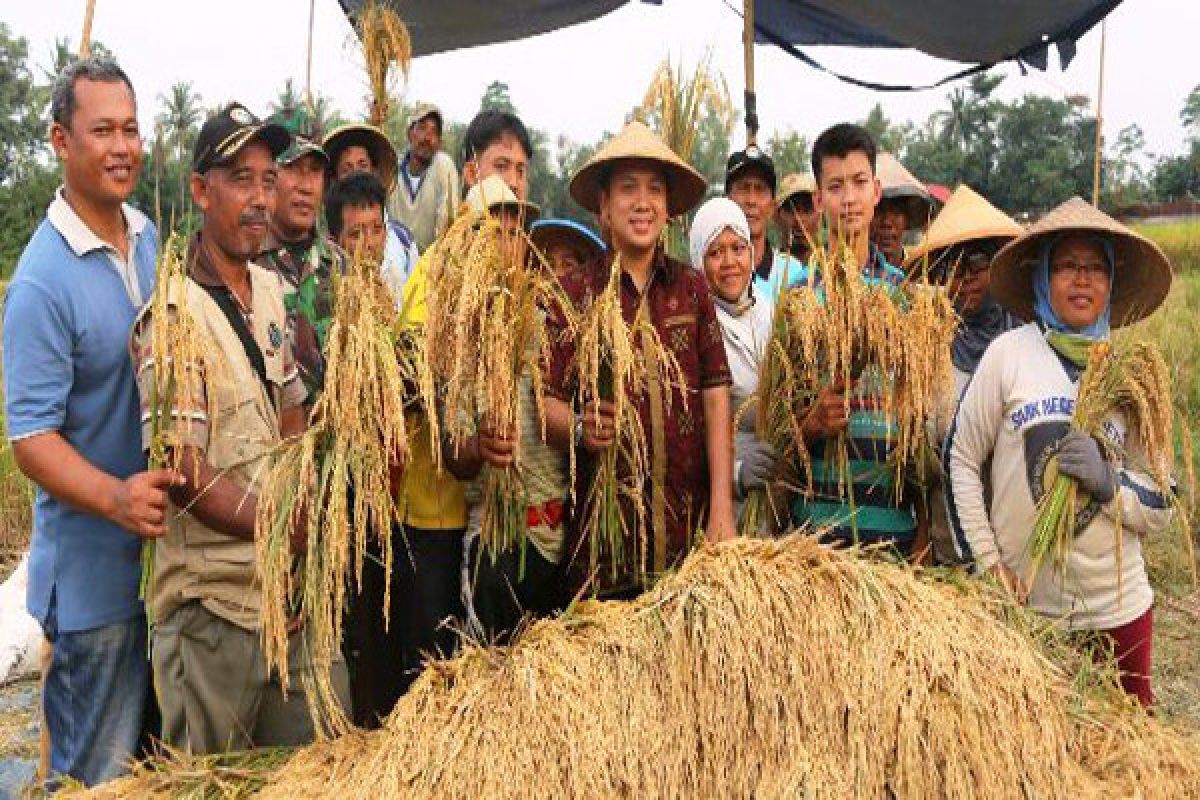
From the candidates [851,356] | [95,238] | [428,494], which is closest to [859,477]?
[851,356]

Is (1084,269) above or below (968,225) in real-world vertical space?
below

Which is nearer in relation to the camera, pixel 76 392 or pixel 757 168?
pixel 76 392

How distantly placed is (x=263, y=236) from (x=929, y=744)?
1848 mm

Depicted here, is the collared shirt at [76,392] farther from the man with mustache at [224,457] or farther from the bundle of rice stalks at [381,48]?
the bundle of rice stalks at [381,48]

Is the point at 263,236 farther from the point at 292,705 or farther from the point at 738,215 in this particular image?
the point at 738,215

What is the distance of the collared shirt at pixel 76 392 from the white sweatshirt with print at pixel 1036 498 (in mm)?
2102

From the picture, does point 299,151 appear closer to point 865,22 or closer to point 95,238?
point 95,238

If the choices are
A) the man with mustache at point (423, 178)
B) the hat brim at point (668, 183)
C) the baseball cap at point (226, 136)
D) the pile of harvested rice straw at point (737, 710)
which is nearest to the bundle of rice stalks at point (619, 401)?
the hat brim at point (668, 183)

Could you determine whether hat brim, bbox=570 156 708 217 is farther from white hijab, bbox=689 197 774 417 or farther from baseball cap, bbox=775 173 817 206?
baseball cap, bbox=775 173 817 206

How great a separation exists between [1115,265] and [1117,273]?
0.05 meters

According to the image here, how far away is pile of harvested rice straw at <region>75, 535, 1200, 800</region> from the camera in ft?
6.54

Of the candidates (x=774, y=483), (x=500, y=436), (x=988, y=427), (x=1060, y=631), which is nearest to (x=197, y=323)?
(x=500, y=436)

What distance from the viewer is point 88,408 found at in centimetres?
236

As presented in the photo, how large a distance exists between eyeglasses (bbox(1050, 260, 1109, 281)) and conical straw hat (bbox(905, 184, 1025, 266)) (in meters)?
0.49
